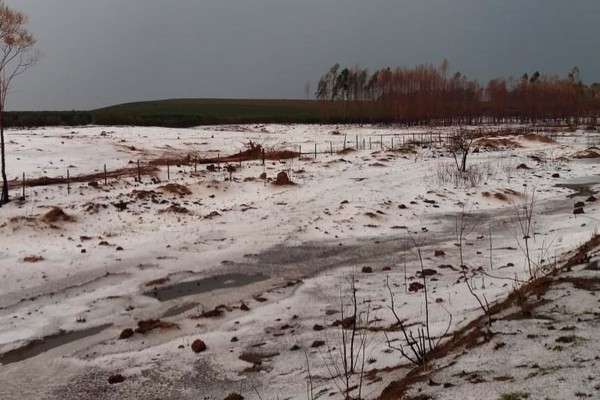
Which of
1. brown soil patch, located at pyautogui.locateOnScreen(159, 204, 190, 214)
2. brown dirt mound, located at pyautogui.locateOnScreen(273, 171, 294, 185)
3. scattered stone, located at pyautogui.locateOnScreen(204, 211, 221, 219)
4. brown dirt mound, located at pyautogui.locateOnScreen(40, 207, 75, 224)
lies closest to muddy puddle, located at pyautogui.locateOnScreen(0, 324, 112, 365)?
brown dirt mound, located at pyautogui.locateOnScreen(40, 207, 75, 224)

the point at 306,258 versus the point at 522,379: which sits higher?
the point at 522,379

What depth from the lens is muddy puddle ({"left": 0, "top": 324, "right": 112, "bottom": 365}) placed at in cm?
711

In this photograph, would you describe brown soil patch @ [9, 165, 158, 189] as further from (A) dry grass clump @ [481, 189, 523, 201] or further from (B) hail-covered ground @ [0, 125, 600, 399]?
(A) dry grass clump @ [481, 189, 523, 201]

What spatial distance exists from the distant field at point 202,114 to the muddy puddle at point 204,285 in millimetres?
50640

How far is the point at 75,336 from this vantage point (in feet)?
25.7

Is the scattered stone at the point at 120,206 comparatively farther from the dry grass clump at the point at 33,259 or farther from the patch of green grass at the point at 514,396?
the patch of green grass at the point at 514,396

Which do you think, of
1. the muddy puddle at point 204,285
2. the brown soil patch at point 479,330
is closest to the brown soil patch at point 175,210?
the muddy puddle at point 204,285

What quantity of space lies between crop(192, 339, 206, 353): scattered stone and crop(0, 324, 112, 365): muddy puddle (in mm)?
2068

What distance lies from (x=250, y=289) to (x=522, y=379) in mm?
6907

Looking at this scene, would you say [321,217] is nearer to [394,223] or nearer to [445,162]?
[394,223]

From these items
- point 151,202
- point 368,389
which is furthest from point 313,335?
point 151,202

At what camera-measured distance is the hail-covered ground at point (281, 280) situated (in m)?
4.72

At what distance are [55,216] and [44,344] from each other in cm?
→ 806

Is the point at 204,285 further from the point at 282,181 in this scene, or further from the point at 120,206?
the point at 282,181
